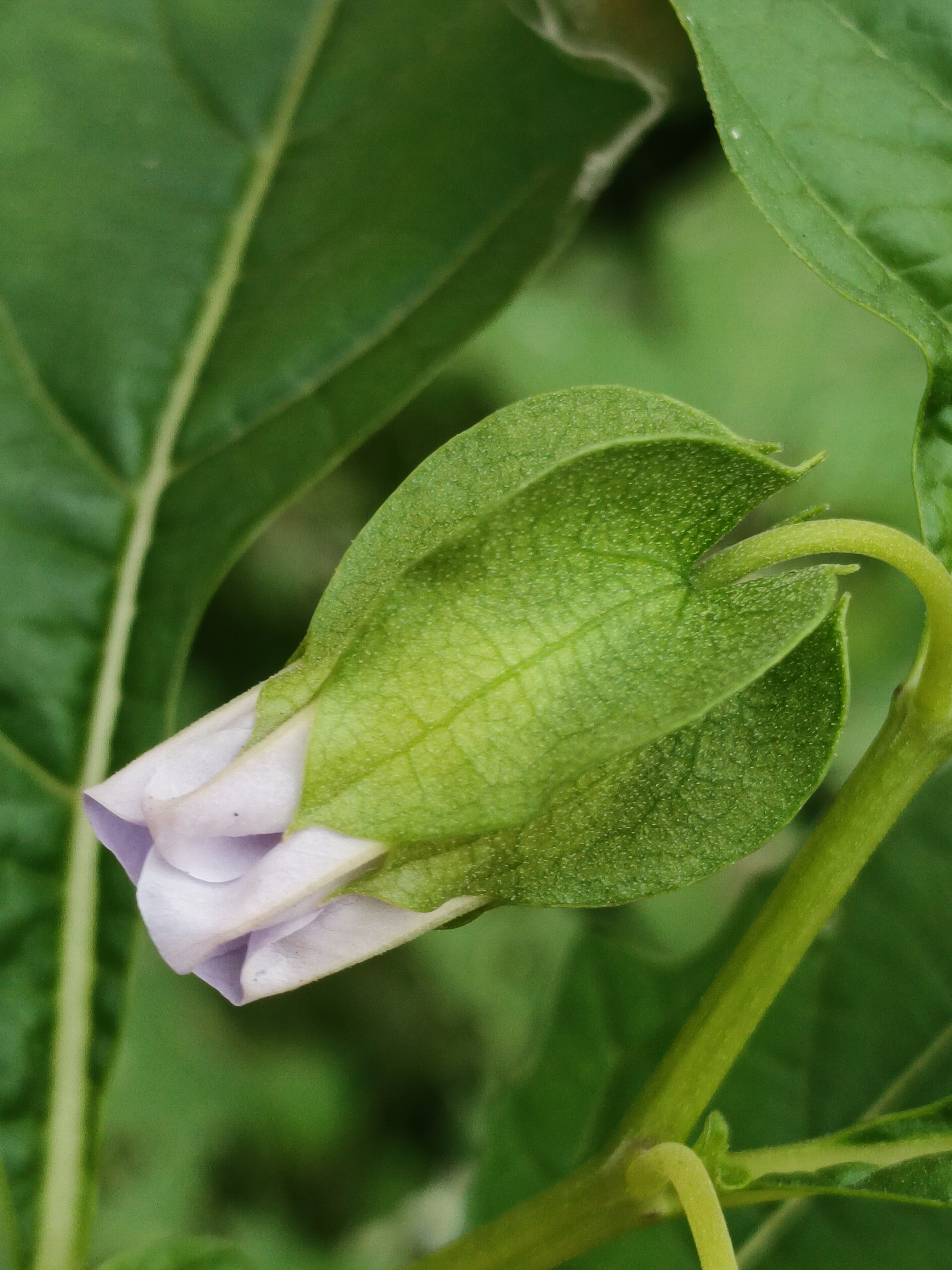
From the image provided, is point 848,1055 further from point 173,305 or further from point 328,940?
point 173,305

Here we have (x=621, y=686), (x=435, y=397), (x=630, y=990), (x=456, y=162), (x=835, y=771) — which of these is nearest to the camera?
(x=621, y=686)

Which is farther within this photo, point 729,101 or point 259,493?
point 259,493

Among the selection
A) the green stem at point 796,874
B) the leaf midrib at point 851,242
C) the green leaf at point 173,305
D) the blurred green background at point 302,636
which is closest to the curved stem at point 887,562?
the green stem at point 796,874

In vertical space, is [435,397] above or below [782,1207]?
below

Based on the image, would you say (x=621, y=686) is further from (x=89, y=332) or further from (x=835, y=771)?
(x=835, y=771)

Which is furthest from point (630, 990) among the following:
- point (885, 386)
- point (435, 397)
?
point (885, 386)

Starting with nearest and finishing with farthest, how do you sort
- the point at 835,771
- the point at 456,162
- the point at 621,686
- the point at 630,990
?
1. the point at 621,686
2. the point at 456,162
3. the point at 630,990
4. the point at 835,771
